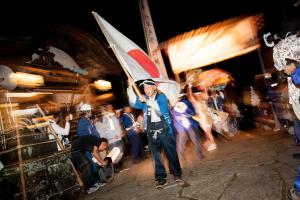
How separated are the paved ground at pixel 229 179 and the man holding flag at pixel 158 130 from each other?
338mm

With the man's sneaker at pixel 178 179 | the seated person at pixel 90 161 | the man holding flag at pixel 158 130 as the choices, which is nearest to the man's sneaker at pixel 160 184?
the man holding flag at pixel 158 130

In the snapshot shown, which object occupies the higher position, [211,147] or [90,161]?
[90,161]

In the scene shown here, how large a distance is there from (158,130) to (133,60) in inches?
67.9

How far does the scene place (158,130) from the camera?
536cm

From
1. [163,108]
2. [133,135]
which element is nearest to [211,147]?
[133,135]

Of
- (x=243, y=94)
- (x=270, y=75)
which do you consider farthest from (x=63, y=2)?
(x=243, y=94)

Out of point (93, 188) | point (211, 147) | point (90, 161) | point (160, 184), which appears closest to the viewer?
point (160, 184)

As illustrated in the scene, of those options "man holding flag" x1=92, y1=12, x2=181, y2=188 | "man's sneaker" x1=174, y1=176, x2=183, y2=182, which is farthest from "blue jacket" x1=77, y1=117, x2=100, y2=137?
"man's sneaker" x1=174, y1=176, x2=183, y2=182

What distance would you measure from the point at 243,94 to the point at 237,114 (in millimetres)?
1829

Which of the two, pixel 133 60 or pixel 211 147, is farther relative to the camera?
pixel 211 147

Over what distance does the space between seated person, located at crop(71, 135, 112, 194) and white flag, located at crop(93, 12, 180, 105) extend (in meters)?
2.80

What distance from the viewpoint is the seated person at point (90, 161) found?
21.8 ft

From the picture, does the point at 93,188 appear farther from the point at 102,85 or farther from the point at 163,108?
the point at 102,85

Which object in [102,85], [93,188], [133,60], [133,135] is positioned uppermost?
[102,85]
